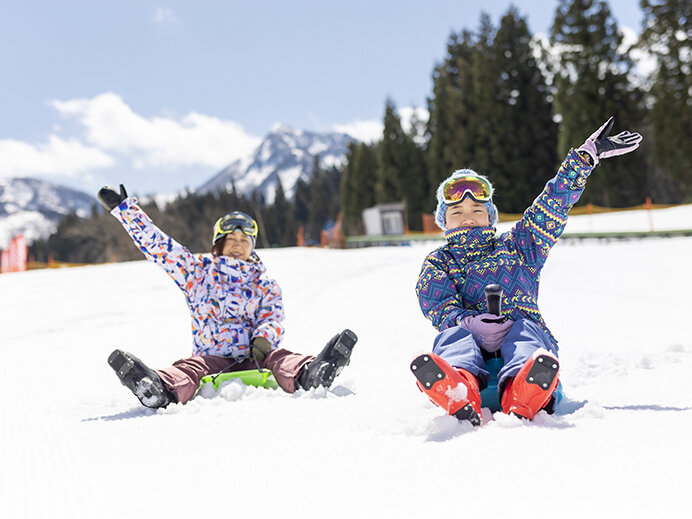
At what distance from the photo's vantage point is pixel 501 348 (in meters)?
2.05

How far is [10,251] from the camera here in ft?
60.9

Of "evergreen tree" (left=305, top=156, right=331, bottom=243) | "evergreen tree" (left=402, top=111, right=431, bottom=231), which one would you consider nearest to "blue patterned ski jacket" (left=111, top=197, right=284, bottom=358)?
"evergreen tree" (left=402, top=111, right=431, bottom=231)

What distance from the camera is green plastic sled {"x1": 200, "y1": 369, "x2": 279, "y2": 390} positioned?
267 centimetres

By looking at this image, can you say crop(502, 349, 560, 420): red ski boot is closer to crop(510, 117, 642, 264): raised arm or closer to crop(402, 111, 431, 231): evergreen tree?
crop(510, 117, 642, 264): raised arm

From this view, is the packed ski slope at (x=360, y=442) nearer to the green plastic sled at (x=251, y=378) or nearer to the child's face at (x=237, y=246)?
the green plastic sled at (x=251, y=378)

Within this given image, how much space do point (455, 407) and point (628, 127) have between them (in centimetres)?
2568

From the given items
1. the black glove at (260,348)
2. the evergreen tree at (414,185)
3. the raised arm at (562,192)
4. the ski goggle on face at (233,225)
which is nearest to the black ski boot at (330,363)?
the black glove at (260,348)

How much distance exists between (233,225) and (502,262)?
5.17ft

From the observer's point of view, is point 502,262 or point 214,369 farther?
point 214,369

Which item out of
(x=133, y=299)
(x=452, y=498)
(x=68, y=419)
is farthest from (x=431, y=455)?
(x=133, y=299)

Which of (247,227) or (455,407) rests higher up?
(247,227)

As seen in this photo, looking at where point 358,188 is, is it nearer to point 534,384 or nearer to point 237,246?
point 237,246

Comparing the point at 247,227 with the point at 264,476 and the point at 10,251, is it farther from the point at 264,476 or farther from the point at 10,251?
the point at 10,251

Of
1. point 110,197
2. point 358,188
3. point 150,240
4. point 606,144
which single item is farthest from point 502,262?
point 358,188
